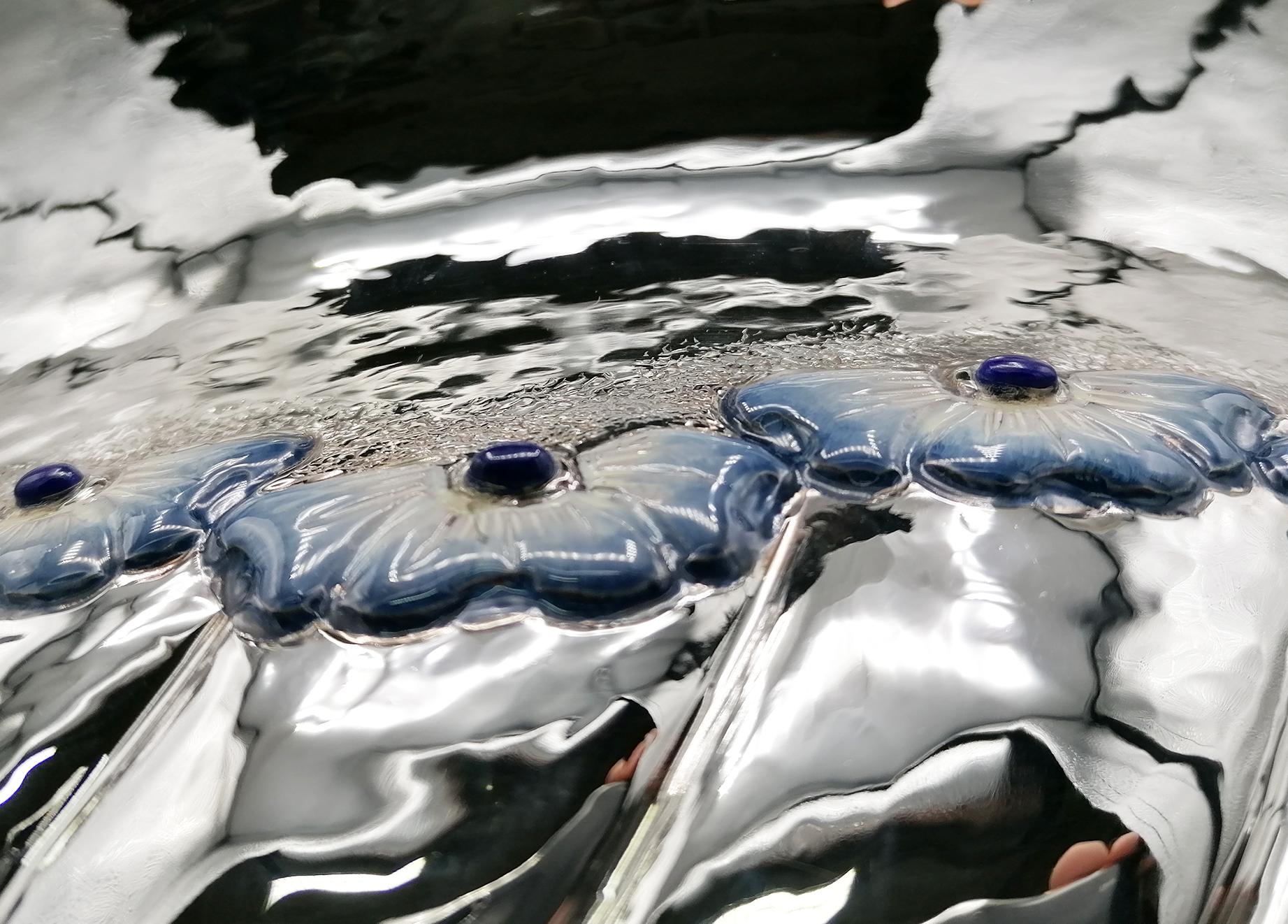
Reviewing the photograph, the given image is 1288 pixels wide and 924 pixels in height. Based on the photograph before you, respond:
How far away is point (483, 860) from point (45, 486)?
20cm

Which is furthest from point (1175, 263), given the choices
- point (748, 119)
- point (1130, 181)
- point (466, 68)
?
point (466, 68)

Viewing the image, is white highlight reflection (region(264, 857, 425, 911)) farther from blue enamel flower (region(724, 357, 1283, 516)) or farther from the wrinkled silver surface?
blue enamel flower (region(724, 357, 1283, 516))

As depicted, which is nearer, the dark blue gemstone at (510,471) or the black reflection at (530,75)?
the dark blue gemstone at (510,471)

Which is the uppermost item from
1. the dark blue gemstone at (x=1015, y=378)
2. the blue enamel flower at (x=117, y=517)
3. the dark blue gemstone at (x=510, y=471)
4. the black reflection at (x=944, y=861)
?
the dark blue gemstone at (x=510, y=471)

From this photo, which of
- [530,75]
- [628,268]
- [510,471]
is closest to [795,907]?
[510,471]

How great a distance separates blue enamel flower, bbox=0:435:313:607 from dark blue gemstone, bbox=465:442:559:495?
0.08 m

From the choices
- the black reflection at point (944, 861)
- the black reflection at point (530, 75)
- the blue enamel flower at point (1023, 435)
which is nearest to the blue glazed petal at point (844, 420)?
the blue enamel flower at point (1023, 435)

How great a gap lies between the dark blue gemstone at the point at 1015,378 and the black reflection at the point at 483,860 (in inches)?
7.1

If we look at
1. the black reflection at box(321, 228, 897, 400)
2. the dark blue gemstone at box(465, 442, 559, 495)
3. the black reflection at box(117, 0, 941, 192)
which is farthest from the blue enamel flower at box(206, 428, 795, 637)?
the black reflection at box(117, 0, 941, 192)

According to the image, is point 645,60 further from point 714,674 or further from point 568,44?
point 714,674

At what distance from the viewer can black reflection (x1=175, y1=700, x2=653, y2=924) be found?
25 centimetres

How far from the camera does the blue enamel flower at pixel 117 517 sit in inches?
13.1

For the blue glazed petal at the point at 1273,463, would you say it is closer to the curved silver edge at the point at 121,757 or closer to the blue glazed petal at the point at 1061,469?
the blue glazed petal at the point at 1061,469

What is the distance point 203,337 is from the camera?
0.53 m
